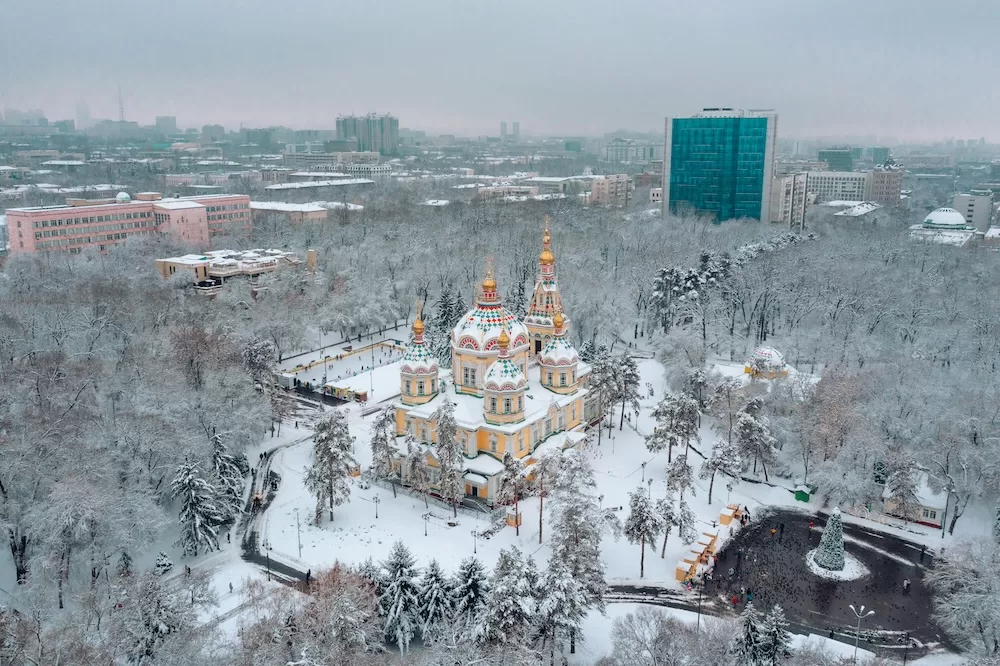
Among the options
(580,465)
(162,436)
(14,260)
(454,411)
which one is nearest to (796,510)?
(580,465)

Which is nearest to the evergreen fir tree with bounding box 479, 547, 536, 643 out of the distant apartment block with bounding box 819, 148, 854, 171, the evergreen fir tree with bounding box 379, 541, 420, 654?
the evergreen fir tree with bounding box 379, 541, 420, 654

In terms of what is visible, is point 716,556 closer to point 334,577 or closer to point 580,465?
point 580,465

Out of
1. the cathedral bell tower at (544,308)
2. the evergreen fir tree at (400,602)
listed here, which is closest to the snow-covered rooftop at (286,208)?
the cathedral bell tower at (544,308)

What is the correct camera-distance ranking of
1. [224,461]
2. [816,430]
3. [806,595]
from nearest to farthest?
1. [806,595]
2. [224,461]
3. [816,430]

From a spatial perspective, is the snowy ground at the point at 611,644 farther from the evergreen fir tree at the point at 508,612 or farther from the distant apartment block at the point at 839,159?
the distant apartment block at the point at 839,159

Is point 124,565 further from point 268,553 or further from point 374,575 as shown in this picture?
point 374,575

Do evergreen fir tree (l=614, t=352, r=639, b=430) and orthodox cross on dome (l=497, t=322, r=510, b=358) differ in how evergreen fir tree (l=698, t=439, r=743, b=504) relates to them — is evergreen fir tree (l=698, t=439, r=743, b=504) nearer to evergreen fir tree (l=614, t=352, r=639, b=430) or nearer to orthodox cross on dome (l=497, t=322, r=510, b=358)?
evergreen fir tree (l=614, t=352, r=639, b=430)
